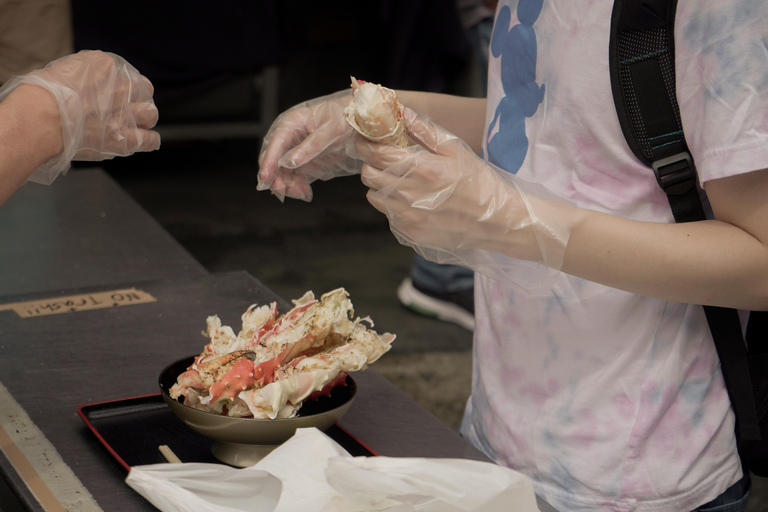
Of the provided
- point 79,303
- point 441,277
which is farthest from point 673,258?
point 441,277

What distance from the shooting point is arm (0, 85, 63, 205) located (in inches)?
32.5

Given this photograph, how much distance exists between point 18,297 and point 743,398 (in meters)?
1.02

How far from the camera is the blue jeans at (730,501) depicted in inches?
35.8

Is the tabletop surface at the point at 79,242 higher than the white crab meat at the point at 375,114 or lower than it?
lower

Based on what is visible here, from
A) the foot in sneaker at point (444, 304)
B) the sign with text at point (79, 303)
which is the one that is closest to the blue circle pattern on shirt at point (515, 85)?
the sign with text at point (79, 303)

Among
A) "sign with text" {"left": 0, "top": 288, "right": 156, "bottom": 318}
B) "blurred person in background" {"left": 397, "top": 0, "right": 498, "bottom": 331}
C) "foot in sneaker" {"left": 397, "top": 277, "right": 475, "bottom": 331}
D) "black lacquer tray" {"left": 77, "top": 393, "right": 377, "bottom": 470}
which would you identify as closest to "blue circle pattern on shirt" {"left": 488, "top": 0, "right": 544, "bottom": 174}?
"black lacquer tray" {"left": 77, "top": 393, "right": 377, "bottom": 470}

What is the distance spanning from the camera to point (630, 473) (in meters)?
0.88

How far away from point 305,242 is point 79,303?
245 cm

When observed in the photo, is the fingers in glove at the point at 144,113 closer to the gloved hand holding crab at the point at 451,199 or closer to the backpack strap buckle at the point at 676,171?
the gloved hand holding crab at the point at 451,199

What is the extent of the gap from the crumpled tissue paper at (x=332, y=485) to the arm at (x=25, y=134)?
36 cm

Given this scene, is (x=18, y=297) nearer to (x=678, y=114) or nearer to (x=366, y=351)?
(x=366, y=351)

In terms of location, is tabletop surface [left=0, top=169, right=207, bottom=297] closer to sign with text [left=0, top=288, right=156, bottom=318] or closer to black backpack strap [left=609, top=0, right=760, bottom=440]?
sign with text [left=0, top=288, right=156, bottom=318]

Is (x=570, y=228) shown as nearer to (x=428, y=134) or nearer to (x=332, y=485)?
(x=428, y=134)

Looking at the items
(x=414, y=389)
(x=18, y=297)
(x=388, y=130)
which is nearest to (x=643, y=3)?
(x=388, y=130)
